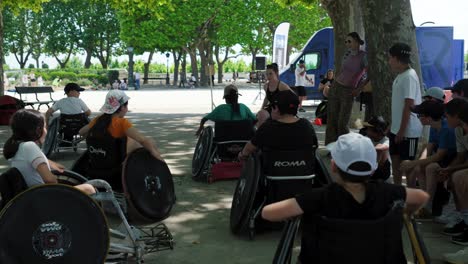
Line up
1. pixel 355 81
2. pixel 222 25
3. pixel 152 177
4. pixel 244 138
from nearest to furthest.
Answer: pixel 152 177, pixel 244 138, pixel 355 81, pixel 222 25

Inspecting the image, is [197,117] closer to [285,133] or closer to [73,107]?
[73,107]

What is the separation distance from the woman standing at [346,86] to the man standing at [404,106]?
2.48m

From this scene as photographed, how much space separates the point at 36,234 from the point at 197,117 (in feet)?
47.6

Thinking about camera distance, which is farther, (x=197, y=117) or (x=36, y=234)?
(x=197, y=117)

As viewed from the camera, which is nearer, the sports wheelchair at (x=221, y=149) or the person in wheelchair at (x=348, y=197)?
the person in wheelchair at (x=348, y=197)

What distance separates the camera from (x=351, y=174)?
9.07 feet

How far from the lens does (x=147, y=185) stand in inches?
233

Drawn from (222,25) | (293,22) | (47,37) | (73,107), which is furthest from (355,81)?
(47,37)

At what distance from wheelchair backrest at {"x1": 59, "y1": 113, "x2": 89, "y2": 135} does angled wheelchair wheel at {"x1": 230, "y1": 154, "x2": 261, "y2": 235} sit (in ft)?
18.2

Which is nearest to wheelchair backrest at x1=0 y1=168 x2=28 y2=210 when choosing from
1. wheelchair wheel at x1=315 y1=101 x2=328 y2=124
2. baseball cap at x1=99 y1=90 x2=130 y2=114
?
baseball cap at x1=99 y1=90 x2=130 y2=114

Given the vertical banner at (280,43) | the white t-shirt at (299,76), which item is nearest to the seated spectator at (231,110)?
the vertical banner at (280,43)

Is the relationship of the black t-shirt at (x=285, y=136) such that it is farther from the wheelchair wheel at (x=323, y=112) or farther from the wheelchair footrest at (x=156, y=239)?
the wheelchair wheel at (x=323, y=112)

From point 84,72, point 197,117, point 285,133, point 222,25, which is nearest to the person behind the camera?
point 285,133

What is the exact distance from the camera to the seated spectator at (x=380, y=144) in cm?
583
